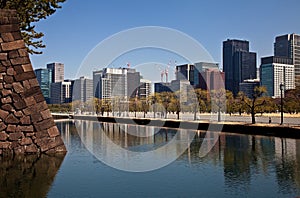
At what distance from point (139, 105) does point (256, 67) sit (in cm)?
11481

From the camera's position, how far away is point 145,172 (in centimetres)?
1261

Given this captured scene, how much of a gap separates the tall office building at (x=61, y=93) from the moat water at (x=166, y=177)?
124 m

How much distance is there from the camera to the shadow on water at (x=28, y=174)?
951 cm

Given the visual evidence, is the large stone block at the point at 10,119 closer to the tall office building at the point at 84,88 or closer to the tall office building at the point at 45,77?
the tall office building at the point at 84,88

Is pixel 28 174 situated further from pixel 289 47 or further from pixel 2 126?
pixel 289 47

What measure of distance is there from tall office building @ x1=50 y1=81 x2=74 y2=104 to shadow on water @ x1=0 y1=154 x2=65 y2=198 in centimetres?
12422

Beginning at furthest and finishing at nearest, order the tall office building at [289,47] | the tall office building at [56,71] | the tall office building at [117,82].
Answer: the tall office building at [56,71] < the tall office building at [289,47] < the tall office building at [117,82]

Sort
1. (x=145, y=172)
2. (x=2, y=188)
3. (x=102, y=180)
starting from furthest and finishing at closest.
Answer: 1. (x=145, y=172)
2. (x=102, y=180)
3. (x=2, y=188)

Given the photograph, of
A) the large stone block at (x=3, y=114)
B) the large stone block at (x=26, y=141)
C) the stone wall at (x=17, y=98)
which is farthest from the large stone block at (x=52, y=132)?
the large stone block at (x=3, y=114)

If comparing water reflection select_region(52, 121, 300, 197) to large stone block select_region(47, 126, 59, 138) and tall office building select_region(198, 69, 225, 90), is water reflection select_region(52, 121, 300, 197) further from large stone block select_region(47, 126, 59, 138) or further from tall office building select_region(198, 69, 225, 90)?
tall office building select_region(198, 69, 225, 90)

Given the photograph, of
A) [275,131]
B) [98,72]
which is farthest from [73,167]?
[98,72]

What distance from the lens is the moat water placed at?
959 centimetres

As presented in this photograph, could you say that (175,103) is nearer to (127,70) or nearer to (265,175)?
(127,70)

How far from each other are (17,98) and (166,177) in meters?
6.84
